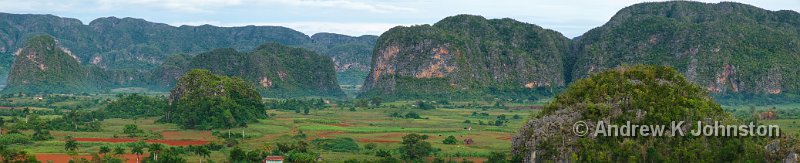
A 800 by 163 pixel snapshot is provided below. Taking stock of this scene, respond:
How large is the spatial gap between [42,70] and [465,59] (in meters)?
71.7

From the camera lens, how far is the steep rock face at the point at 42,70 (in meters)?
125

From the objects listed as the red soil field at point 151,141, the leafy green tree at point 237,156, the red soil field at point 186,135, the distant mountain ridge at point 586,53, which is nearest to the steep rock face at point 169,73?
the distant mountain ridge at point 586,53

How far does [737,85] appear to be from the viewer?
10681 centimetres

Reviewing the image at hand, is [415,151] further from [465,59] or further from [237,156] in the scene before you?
[465,59]

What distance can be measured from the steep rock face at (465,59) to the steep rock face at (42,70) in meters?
53.3

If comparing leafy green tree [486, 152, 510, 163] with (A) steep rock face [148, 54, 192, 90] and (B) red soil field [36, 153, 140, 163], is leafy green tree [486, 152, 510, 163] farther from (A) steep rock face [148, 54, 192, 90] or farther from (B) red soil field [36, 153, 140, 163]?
(A) steep rock face [148, 54, 192, 90]

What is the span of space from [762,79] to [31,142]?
91.6m

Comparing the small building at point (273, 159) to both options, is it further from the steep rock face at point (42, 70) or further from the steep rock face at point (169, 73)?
the steep rock face at point (169, 73)

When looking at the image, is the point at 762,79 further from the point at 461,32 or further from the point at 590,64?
the point at 461,32

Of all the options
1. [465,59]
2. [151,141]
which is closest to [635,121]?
[151,141]

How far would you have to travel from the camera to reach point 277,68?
130125mm

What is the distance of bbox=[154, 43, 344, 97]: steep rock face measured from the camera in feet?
410

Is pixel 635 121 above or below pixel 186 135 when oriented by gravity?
above

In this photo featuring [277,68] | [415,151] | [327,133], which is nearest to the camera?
[415,151]
